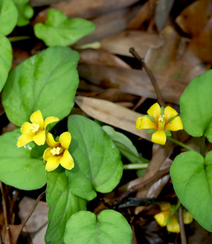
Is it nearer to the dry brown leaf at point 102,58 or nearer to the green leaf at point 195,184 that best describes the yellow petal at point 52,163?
the green leaf at point 195,184

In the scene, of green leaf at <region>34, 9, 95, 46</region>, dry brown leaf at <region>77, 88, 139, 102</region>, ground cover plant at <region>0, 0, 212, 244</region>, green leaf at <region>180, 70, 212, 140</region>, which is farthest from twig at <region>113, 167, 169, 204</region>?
green leaf at <region>34, 9, 95, 46</region>

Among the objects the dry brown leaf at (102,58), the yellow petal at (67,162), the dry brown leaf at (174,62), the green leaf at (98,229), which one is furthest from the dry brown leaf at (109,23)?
the green leaf at (98,229)

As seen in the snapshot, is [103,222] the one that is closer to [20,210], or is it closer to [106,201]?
[106,201]

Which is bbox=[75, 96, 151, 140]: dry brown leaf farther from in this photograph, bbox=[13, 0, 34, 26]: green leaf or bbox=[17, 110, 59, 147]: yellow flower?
bbox=[13, 0, 34, 26]: green leaf

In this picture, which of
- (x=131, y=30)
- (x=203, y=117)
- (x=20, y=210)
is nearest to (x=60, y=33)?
(x=131, y=30)

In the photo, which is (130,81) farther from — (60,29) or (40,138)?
(40,138)

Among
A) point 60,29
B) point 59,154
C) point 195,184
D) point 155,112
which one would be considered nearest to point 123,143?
point 155,112
